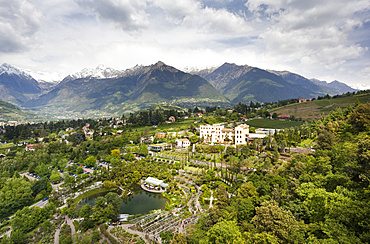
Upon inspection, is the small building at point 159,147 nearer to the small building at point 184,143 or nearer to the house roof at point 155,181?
the small building at point 184,143

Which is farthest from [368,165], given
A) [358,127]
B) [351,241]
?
[358,127]

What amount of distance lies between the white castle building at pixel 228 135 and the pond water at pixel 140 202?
1081 inches

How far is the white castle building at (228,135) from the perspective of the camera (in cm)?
5372

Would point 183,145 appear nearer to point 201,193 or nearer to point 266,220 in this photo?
point 201,193

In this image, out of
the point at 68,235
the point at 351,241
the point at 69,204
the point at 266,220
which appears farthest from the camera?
the point at 69,204

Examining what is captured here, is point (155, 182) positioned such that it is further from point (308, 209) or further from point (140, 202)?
point (308, 209)

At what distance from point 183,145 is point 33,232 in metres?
40.3

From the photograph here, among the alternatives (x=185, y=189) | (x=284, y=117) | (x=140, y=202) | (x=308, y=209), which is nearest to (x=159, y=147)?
(x=185, y=189)

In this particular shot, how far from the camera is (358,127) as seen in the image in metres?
29.8

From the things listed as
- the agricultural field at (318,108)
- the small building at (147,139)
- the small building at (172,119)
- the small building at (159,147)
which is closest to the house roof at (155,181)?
the small building at (159,147)

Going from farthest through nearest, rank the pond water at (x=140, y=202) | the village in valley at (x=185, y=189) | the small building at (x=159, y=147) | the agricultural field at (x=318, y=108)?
the agricultural field at (x=318, y=108) → the small building at (x=159, y=147) → the pond water at (x=140, y=202) → the village in valley at (x=185, y=189)

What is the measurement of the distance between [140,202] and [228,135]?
34233mm

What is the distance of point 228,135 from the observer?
57844 millimetres

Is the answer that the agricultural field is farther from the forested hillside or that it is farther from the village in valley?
the forested hillside
